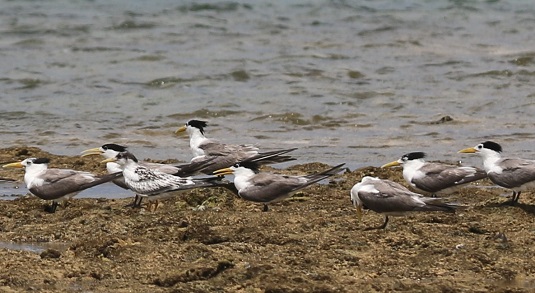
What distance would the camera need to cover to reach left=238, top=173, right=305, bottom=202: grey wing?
8367mm

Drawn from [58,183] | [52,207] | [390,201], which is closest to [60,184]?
[58,183]

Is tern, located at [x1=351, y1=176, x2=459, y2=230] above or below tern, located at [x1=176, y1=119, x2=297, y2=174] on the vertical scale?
above

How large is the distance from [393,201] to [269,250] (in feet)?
3.88

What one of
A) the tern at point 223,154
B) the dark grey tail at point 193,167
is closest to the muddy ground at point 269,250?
the dark grey tail at point 193,167

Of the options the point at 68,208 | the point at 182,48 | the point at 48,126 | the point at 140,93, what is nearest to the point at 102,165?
the point at 68,208

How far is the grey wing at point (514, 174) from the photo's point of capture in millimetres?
8328

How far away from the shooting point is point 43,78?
1691cm

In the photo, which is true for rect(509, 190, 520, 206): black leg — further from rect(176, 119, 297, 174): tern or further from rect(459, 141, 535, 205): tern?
rect(176, 119, 297, 174): tern

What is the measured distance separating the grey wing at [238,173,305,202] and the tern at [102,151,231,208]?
331 mm

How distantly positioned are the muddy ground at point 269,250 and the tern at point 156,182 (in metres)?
0.20

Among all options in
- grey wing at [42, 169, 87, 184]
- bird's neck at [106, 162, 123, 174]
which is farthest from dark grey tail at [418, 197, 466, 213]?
bird's neck at [106, 162, 123, 174]

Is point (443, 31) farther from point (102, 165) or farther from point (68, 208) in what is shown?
point (68, 208)

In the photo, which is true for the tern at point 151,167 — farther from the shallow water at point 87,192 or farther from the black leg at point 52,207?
the black leg at point 52,207

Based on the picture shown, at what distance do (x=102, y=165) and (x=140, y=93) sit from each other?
5.49 meters
